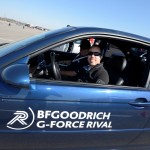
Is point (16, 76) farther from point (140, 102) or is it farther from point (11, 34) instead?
point (11, 34)

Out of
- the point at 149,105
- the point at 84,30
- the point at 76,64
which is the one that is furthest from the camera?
the point at 76,64

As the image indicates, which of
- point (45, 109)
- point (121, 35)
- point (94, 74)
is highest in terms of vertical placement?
point (121, 35)

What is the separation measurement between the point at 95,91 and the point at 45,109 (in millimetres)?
516

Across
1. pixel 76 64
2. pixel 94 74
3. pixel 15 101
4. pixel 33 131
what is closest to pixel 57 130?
pixel 33 131

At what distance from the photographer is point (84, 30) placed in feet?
9.91

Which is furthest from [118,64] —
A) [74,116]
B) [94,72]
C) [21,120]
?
[21,120]

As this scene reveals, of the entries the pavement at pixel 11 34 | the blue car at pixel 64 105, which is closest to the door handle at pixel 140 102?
the blue car at pixel 64 105

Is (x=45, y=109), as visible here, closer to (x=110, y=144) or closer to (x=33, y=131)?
(x=33, y=131)

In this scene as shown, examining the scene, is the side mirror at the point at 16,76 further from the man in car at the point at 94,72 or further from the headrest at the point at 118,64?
the headrest at the point at 118,64

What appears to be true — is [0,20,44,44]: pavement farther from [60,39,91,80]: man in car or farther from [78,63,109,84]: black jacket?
[78,63,109,84]: black jacket

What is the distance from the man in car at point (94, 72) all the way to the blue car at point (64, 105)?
183mm

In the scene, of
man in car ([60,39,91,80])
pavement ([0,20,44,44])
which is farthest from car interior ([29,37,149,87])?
pavement ([0,20,44,44])

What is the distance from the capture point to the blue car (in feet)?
8.61

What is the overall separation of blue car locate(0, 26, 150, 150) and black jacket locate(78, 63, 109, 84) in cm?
17
